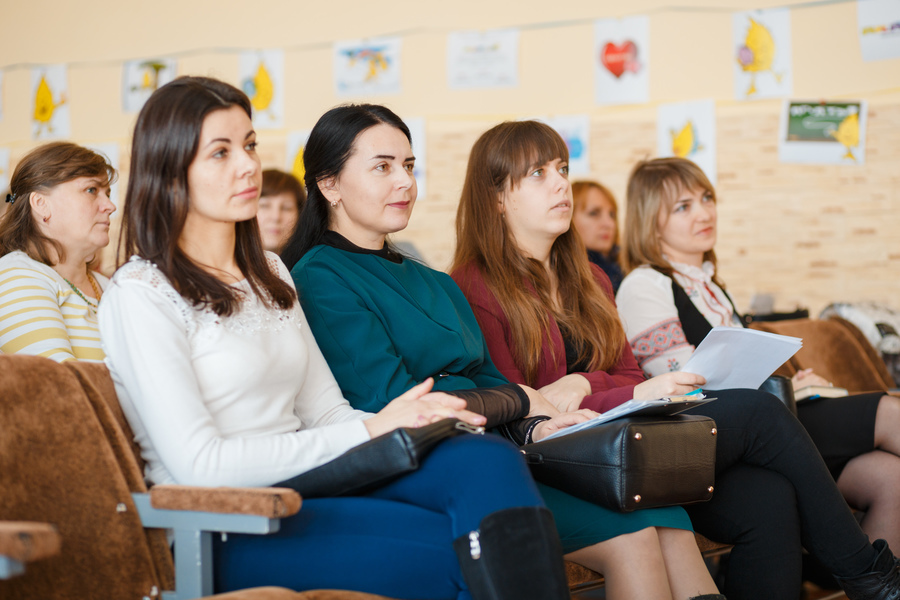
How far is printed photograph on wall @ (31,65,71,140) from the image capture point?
5109mm

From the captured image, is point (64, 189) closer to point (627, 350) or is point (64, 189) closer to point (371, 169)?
point (371, 169)

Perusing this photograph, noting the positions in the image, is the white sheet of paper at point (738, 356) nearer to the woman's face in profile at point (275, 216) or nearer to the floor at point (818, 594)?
the floor at point (818, 594)

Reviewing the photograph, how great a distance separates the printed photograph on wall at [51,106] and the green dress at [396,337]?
4.02 metres

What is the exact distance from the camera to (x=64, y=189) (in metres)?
2.14

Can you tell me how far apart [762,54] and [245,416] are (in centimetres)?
396

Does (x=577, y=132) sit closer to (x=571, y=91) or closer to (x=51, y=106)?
(x=571, y=91)

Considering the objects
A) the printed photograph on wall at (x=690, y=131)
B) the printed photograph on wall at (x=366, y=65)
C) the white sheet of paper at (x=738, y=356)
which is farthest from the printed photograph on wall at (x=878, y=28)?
the white sheet of paper at (x=738, y=356)

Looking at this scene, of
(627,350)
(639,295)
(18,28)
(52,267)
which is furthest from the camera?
(18,28)

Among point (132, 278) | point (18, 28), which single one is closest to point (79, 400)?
point (132, 278)

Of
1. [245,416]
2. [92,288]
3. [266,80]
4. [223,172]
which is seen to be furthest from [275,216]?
[266,80]

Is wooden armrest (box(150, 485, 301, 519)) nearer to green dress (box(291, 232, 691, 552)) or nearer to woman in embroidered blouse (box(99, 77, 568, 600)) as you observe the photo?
woman in embroidered blouse (box(99, 77, 568, 600))

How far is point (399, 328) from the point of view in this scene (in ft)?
5.79

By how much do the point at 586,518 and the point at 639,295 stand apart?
104 centimetres

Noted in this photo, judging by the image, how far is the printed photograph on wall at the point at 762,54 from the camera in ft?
14.2
